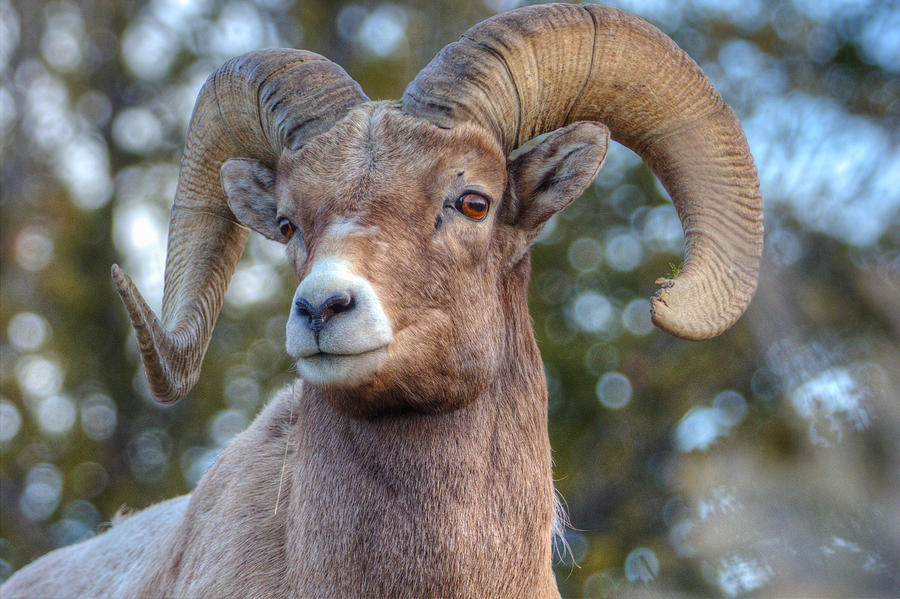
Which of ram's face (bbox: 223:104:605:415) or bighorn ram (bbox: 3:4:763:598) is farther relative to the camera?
bighorn ram (bbox: 3:4:763:598)

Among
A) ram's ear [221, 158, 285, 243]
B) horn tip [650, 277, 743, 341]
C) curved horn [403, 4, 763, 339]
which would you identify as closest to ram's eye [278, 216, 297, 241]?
ram's ear [221, 158, 285, 243]

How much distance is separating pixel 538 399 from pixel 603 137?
1.28 metres

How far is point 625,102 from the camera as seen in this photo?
4859mm

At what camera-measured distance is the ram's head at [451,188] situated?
12.8 feet

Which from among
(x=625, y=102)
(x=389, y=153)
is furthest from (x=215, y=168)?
(x=625, y=102)

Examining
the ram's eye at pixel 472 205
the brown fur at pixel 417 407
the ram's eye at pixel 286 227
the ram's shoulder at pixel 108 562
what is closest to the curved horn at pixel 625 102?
the brown fur at pixel 417 407

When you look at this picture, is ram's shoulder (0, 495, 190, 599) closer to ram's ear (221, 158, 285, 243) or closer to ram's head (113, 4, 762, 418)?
ram's head (113, 4, 762, 418)

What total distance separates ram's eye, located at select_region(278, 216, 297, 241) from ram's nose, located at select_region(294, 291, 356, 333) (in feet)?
3.40

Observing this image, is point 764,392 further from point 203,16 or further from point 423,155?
point 203,16

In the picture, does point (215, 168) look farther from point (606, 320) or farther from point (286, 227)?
point (606, 320)

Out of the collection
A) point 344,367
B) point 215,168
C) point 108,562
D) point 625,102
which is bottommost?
point 108,562

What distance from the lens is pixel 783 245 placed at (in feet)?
37.1

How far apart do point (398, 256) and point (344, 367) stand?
52cm

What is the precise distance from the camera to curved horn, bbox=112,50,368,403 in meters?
4.66
